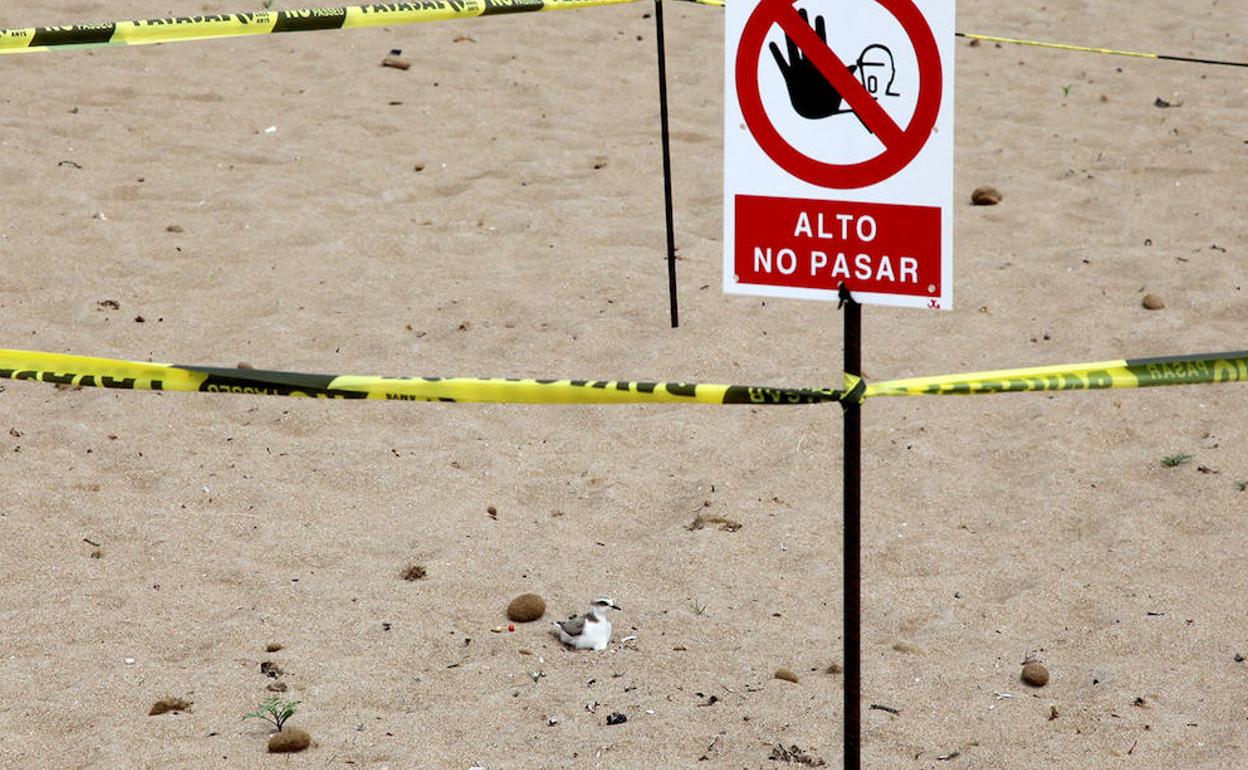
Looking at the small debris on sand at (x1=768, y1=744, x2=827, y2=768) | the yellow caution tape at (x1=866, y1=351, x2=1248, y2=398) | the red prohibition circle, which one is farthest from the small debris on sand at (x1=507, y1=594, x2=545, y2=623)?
the red prohibition circle

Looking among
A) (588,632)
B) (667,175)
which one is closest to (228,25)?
(667,175)

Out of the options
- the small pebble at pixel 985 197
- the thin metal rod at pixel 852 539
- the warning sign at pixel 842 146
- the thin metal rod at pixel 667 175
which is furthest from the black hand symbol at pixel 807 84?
the small pebble at pixel 985 197

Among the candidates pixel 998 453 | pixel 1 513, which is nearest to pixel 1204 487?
pixel 998 453

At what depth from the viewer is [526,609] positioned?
144 inches

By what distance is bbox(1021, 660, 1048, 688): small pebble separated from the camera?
343 cm

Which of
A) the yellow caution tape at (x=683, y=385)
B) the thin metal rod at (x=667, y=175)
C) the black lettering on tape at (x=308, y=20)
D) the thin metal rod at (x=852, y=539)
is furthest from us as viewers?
the thin metal rod at (x=667, y=175)

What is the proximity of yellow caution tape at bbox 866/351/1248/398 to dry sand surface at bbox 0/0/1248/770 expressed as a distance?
1012mm

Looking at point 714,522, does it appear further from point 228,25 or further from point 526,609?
point 228,25

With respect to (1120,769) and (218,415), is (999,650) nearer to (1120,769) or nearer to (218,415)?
(1120,769)

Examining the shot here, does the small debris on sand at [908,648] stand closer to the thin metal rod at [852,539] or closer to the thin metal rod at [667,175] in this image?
the thin metal rod at [852,539]

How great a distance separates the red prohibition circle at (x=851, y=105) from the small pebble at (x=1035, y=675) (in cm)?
153

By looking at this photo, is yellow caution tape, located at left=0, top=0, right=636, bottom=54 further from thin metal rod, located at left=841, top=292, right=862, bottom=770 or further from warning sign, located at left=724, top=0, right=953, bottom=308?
thin metal rod, located at left=841, top=292, right=862, bottom=770

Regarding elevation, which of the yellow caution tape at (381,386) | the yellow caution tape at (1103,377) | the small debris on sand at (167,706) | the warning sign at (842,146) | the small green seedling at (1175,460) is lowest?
the small green seedling at (1175,460)

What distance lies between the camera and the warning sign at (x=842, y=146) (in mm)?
2346
